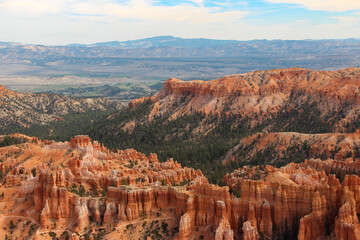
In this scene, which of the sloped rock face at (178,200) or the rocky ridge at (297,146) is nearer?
the sloped rock face at (178,200)

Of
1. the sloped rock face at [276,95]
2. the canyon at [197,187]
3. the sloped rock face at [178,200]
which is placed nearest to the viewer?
the sloped rock face at [178,200]

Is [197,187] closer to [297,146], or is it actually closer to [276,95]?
[297,146]

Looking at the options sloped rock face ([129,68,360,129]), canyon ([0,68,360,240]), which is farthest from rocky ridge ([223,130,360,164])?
sloped rock face ([129,68,360,129])

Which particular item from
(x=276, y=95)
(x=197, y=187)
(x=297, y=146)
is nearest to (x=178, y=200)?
(x=197, y=187)

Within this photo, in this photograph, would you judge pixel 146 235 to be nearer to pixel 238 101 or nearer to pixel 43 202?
pixel 43 202

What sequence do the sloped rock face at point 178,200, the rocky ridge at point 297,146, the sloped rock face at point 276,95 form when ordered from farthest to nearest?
the sloped rock face at point 276,95 < the rocky ridge at point 297,146 < the sloped rock face at point 178,200

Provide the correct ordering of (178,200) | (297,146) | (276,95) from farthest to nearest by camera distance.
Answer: (276,95), (297,146), (178,200)

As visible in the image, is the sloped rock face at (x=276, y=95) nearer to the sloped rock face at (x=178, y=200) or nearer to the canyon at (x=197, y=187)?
the canyon at (x=197, y=187)

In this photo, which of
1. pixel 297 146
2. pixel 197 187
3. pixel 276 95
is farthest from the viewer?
pixel 276 95

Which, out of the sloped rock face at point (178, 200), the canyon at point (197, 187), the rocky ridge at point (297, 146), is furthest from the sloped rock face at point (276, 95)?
the sloped rock face at point (178, 200)

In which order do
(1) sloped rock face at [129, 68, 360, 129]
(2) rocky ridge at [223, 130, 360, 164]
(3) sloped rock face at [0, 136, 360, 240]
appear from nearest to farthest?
(3) sloped rock face at [0, 136, 360, 240]
(2) rocky ridge at [223, 130, 360, 164]
(1) sloped rock face at [129, 68, 360, 129]

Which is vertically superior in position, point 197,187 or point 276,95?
point 197,187

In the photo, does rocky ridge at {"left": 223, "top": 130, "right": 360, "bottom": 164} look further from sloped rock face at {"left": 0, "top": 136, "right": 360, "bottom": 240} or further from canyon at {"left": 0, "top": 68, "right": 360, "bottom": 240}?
sloped rock face at {"left": 0, "top": 136, "right": 360, "bottom": 240}

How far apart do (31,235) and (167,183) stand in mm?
24569
